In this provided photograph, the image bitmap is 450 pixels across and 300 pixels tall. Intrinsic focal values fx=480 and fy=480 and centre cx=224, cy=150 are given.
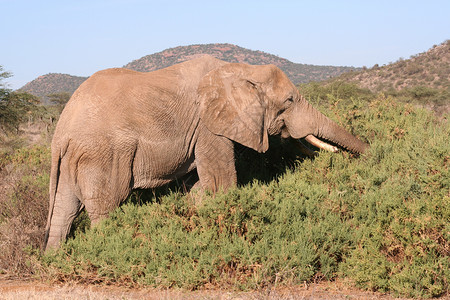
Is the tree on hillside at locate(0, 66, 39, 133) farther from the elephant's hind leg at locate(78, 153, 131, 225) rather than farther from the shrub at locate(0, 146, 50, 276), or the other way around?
the elephant's hind leg at locate(78, 153, 131, 225)

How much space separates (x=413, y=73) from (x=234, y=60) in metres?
59.9

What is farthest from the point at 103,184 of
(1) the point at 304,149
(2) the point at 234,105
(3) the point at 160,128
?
(1) the point at 304,149

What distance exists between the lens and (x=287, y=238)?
5820 mm

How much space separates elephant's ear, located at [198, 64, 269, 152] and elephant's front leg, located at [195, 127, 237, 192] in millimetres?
130

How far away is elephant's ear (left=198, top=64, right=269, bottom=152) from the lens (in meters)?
6.50

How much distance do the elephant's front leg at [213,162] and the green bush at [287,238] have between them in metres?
0.30

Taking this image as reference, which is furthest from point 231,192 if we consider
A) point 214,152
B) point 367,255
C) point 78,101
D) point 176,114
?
point 78,101

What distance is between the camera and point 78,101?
235 inches

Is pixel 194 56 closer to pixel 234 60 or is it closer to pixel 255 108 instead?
pixel 234 60

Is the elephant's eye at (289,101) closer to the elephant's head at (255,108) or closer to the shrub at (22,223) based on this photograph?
the elephant's head at (255,108)

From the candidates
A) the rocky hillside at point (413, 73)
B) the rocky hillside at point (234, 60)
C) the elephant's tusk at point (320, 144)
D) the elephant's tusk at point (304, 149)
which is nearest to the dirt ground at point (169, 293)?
the elephant's tusk at point (320, 144)

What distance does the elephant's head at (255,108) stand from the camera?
6.53 metres

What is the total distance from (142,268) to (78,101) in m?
2.20

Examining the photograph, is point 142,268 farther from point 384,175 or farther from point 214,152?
point 384,175
